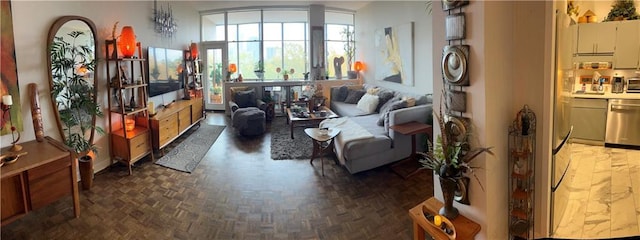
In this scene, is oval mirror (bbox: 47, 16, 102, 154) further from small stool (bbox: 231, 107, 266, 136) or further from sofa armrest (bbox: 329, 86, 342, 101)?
sofa armrest (bbox: 329, 86, 342, 101)

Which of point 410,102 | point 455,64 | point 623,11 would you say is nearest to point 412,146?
point 410,102

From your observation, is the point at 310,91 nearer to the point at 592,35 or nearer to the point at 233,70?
the point at 233,70

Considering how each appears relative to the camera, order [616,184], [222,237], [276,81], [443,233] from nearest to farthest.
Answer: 1. [443,233]
2. [222,237]
3. [616,184]
4. [276,81]

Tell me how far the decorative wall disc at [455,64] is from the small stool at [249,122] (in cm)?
490

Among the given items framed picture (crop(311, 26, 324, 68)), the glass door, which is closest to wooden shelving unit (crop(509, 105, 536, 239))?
framed picture (crop(311, 26, 324, 68))

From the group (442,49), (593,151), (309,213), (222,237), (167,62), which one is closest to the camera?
(442,49)

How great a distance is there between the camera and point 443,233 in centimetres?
208

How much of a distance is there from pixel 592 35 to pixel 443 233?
513cm

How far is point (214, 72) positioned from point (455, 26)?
28.2 feet

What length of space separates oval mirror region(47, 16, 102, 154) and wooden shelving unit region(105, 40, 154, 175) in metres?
0.27

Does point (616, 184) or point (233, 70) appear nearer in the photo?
point (616, 184)

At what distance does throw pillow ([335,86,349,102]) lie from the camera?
333 inches

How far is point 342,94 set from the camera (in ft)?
27.8

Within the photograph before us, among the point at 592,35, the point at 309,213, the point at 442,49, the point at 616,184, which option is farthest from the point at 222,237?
the point at 592,35
